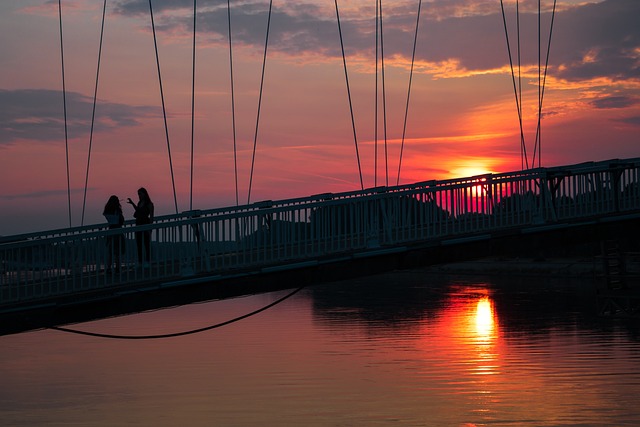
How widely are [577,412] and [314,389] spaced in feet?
32.3

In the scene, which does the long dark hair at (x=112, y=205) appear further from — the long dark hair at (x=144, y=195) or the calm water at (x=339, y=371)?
the calm water at (x=339, y=371)

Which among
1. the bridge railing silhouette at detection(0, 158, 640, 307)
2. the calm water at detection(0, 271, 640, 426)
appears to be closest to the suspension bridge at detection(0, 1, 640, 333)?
the bridge railing silhouette at detection(0, 158, 640, 307)

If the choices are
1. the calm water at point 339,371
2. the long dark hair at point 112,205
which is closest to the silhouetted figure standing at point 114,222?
the long dark hair at point 112,205

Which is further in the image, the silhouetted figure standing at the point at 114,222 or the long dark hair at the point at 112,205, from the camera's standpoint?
the long dark hair at the point at 112,205

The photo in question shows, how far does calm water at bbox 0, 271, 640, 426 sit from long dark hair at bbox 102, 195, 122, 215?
8.95m

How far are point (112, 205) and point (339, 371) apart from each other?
64.0 ft

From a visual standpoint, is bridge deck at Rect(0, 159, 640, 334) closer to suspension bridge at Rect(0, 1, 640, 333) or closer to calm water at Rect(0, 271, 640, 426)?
suspension bridge at Rect(0, 1, 640, 333)

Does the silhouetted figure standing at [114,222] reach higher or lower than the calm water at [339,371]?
higher

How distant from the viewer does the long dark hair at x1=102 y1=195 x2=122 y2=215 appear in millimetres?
22969

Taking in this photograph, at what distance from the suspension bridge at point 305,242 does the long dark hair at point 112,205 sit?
58 cm

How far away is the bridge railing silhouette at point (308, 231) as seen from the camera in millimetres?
19875

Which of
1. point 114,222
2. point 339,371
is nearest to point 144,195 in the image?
point 114,222

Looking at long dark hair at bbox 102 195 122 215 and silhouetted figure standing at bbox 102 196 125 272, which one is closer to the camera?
silhouetted figure standing at bbox 102 196 125 272

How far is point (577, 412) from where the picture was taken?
30141 mm
